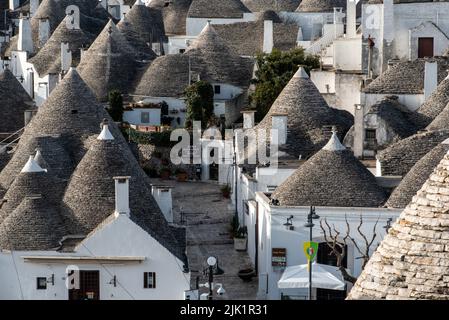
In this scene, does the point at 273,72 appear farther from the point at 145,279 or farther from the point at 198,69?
the point at 145,279

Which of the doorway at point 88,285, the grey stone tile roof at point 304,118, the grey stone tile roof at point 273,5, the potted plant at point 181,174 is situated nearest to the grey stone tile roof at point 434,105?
the grey stone tile roof at point 304,118

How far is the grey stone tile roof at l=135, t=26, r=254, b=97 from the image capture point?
72500 millimetres

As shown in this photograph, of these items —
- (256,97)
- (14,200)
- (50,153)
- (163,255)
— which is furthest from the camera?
(256,97)

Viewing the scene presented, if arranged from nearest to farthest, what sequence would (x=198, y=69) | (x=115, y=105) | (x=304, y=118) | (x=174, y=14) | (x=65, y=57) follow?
(x=304, y=118) < (x=115, y=105) < (x=198, y=69) < (x=65, y=57) < (x=174, y=14)

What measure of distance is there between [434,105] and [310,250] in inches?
788

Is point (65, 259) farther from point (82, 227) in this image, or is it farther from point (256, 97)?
point (256, 97)

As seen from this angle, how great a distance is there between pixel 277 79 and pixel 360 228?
2611 cm

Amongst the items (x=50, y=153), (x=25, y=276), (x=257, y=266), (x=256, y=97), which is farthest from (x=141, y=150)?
(x=25, y=276)

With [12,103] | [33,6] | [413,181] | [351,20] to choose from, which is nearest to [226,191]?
[12,103]

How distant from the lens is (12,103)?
6744 centimetres

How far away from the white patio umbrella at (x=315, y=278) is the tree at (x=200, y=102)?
24.2 metres

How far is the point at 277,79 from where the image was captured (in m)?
70.2

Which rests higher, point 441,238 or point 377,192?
point 441,238

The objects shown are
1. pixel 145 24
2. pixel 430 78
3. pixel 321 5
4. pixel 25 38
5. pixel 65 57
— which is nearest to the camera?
pixel 430 78
